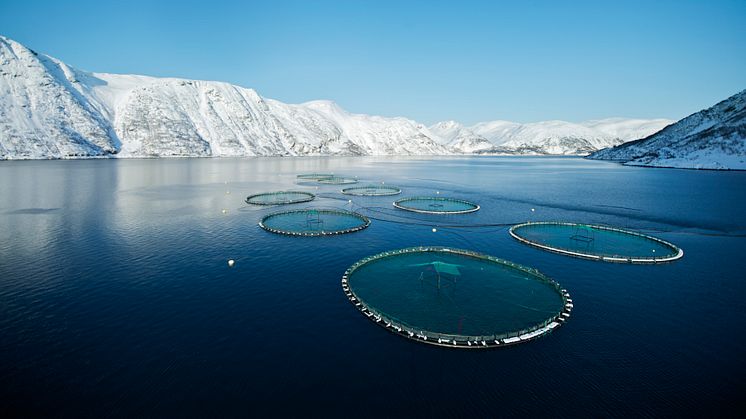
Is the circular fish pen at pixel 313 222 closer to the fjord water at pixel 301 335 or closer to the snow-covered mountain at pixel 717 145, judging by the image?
the fjord water at pixel 301 335

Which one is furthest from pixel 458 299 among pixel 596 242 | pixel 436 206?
pixel 436 206

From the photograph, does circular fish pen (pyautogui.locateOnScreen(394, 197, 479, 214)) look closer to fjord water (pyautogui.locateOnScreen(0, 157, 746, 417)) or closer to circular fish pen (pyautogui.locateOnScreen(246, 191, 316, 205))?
fjord water (pyautogui.locateOnScreen(0, 157, 746, 417))

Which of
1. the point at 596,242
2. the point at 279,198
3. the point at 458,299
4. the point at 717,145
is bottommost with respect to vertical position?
the point at 458,299

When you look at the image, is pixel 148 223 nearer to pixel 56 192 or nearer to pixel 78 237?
pixel 78 237

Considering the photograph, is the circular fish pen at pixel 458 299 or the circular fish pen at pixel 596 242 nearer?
the circular fish pen at pixel 458 299

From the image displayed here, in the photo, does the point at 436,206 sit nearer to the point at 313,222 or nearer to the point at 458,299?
the point at 313,222

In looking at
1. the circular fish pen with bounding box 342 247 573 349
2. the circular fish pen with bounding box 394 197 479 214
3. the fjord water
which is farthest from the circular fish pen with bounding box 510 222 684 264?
the circular fish pen with bounding box 394 197 479 214

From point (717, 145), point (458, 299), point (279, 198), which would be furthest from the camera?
point (717, 145)

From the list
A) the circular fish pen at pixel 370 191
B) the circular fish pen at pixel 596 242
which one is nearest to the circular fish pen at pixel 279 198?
the circular fish pen at pixel 370 191
